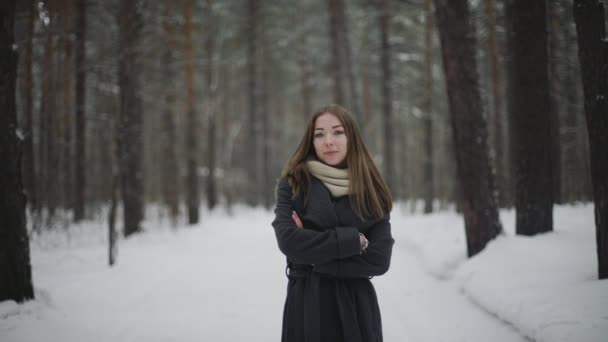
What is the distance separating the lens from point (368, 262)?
7.09 ft

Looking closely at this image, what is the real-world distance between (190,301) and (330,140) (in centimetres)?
394

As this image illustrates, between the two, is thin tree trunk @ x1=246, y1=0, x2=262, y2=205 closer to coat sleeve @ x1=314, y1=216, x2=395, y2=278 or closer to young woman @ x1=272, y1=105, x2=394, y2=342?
young woman @ x1=272, y1=105, x2=394, y2=342

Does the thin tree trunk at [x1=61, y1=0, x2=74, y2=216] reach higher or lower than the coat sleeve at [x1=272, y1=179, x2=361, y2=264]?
higher

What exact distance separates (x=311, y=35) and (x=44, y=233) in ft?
50.5

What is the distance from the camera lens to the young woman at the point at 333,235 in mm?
2086

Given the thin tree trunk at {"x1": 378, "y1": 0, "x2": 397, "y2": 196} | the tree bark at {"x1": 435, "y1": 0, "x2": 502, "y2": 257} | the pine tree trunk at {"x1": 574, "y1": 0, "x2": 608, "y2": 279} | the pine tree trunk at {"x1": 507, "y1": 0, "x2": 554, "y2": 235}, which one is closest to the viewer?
the pine tree trunk at {"x1": 574, "y1": 0, "x2": 608, "y2": 279}

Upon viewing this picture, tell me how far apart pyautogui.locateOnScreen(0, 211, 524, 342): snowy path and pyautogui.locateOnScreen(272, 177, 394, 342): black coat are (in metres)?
1.97

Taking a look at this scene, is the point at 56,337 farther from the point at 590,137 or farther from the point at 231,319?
the point at 590,137

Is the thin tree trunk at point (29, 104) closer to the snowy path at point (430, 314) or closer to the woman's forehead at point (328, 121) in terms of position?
the woman's forehead at point (328, 121)

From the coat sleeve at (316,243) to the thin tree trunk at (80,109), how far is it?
7.39m

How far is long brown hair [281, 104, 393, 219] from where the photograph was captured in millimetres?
2240

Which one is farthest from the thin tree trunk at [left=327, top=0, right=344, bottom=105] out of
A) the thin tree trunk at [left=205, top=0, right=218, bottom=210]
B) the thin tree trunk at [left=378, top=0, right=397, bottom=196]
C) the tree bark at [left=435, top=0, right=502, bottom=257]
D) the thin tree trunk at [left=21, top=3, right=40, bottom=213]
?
the thin tree trunk at [left=21, top=3, right=40, bottom=213]

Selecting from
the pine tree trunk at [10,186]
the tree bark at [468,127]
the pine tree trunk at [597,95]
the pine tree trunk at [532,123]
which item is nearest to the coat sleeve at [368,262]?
the pine tree trunk at [597,95]

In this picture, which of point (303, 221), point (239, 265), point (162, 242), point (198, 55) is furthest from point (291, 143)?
point (303, 221)
